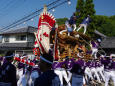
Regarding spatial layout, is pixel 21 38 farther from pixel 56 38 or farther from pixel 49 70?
pixel 49 70

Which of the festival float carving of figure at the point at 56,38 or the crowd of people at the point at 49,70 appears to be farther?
the festival float carving of figure at the point at 56,38

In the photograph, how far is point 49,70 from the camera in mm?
2621

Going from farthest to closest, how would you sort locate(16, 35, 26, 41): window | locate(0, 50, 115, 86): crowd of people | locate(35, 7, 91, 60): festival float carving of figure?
locate(16, 35, 26, 41): window < locate(35, 7, 91, 60): festival float carving of figure < locate(0, 50, 115, 86): crowd of people

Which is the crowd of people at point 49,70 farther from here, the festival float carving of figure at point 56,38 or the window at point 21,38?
the window at point 21,38

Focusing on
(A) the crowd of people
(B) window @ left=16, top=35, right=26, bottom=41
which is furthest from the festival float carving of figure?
(B) window @ left=16, top=35, right=26, bottom=41

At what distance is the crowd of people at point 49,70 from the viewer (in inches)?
104

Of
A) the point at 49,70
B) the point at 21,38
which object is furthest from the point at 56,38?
the point at 21,38

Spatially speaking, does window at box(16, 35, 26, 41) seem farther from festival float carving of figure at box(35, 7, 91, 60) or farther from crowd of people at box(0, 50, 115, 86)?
crowd of people at box(0, 50, 115, 86)

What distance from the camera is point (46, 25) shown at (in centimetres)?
885

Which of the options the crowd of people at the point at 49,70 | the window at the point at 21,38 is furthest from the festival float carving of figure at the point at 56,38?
the window at the point at 21,38

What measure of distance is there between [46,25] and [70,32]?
5.44ft

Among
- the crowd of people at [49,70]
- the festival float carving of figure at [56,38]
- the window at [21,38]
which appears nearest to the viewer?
the crowd of people at [49,70]

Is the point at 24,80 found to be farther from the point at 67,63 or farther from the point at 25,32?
the point at 25,32

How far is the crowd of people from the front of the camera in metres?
2.64
